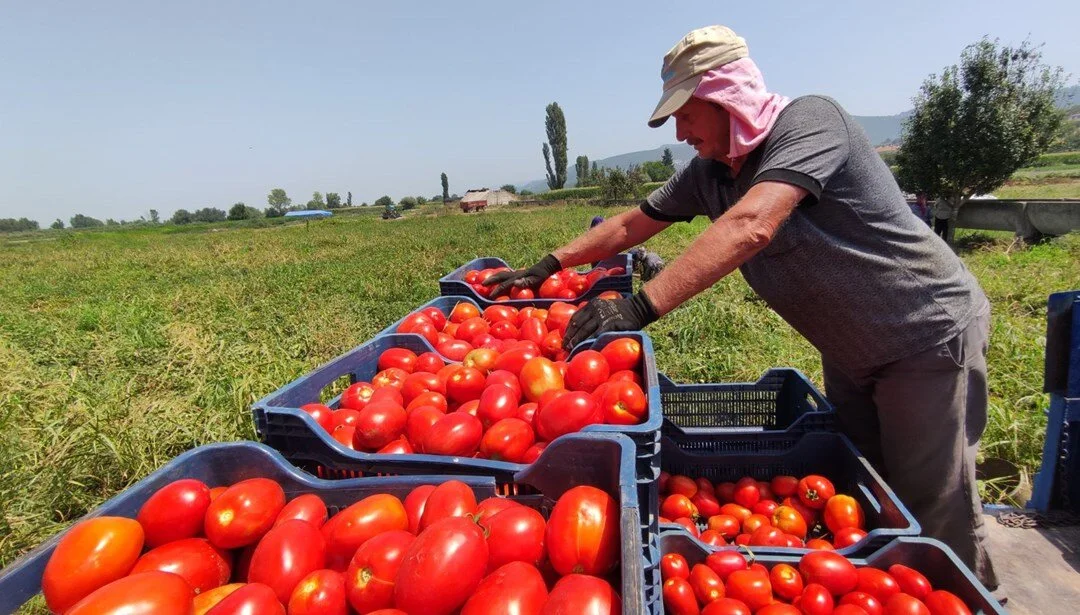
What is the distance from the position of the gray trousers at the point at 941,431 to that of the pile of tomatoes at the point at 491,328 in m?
1.45

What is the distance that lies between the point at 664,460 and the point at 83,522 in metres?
2.14

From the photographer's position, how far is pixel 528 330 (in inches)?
122

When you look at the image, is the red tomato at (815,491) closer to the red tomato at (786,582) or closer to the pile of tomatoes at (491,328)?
the red tomato at (786,582)

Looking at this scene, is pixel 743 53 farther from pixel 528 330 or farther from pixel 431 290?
pixel 431 290

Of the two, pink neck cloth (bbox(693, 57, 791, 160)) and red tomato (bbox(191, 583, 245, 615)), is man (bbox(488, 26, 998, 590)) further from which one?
red tomato (bbox(191, 583, 245, 615))

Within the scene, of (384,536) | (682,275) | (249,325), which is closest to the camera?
(384,536)

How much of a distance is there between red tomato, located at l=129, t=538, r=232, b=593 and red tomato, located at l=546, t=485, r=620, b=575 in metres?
0.88

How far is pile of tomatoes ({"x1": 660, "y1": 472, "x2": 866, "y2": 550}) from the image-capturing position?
2098 mm

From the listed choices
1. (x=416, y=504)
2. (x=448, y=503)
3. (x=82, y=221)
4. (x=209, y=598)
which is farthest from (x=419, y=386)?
(x=82, y=221)

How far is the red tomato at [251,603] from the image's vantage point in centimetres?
112

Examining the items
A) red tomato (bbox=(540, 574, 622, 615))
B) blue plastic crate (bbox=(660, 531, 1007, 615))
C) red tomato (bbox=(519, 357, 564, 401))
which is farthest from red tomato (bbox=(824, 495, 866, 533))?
red tomato (bbox=(540, 574, 622, 615))

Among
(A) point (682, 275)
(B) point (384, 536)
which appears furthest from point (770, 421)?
(B) point (384, 536)

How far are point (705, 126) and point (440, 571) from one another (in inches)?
75.6

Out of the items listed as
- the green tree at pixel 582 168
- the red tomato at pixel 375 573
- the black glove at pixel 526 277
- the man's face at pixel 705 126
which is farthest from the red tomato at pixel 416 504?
the green tree at pixel 582 168
